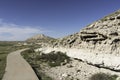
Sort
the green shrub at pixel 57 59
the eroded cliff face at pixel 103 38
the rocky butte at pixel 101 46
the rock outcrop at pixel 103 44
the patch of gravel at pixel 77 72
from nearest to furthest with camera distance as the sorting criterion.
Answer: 1. the patch of gravel at pixel 77 72
2. the rock outcrop at pixel 103 44
3. the rocky butte at pixel 101 46
4. the eroded cliff face at pixel 103 38
5. the green shrub at pixel 57 59

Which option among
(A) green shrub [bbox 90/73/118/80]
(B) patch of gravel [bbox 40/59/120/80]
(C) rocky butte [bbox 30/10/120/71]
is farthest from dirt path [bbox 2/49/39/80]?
(C) rocky butte [bbox 30/10/120/71]

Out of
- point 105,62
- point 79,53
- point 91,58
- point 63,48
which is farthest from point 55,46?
point 105,62

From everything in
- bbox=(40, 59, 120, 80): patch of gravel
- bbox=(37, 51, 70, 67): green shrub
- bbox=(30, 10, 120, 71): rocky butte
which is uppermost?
bbox=(30, 10, 120, 71): rocky butte

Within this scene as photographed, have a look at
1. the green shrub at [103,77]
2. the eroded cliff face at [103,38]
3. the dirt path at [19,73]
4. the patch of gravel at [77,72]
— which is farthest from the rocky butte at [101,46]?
the dirt path at [19,73]

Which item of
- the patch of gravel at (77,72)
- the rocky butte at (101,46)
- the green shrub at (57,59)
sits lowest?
the patch of gravel at (77,72)

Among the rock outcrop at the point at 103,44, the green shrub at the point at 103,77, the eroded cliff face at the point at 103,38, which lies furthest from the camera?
the eroded cliff face at the point at 103,38

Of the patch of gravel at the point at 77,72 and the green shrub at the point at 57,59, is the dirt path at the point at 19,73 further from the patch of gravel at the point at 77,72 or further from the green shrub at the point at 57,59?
the green shrub at the point at 57,59

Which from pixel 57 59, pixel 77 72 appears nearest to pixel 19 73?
pixel 77 72

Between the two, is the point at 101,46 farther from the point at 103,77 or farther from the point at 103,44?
the point at 103,77

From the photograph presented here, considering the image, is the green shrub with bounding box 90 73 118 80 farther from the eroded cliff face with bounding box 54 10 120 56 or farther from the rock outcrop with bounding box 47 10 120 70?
the eroded cliff face with bounding box 54 10 120 56

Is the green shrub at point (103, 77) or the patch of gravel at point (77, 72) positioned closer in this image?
the green shrub at point (103, 77)

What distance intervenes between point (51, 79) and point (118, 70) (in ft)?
18.2

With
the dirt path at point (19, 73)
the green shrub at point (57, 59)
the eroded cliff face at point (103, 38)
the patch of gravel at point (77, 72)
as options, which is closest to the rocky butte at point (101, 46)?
the eroded cliff face at point (103, 38)

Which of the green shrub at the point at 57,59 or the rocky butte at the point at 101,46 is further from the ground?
the rocky butte at the point at 101,46
